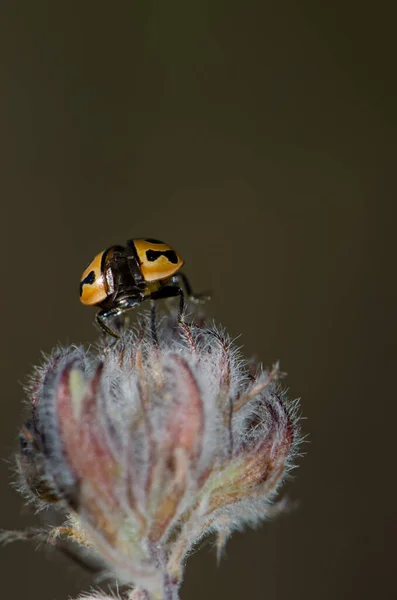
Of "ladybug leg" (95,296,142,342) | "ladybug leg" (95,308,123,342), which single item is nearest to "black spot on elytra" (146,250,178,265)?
"ladybug leg" (95,296,142,342)

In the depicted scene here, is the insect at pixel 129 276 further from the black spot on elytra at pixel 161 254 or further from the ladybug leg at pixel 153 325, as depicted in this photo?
the ladybug leg at pixel 153 325

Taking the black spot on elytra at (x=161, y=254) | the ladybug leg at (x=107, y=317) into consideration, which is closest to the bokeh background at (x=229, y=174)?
the black spot on elytra at (x=161, y=254)

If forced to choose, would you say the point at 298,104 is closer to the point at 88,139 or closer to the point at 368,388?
the point at 88,139

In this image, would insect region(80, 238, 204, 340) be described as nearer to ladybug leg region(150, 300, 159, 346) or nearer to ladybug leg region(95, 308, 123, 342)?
ladybug leg region(95, 308, 123, 342)

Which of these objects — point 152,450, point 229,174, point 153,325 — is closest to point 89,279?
point 153,325

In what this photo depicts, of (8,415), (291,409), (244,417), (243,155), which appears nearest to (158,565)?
(244,417)

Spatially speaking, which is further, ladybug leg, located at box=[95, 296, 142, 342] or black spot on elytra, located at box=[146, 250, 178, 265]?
black spot on elytra, located at box=[146, 250, 178, 265]
